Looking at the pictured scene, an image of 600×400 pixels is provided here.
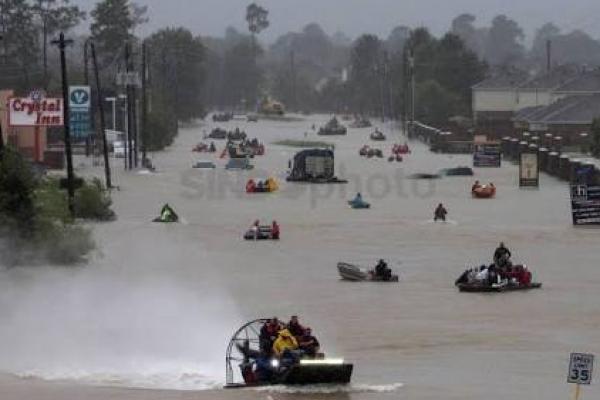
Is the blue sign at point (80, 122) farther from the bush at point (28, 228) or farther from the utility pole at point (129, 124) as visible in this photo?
the bush at point (28, 228)

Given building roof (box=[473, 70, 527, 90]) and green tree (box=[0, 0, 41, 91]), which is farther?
building roof (box=[473, 70, 527, 90])

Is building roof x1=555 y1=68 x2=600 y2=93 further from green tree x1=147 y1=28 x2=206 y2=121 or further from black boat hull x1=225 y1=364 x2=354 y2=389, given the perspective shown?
black boat hull x1=225 y1=364 x2=354 y2=389

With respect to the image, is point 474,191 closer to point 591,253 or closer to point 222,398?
point 591,253

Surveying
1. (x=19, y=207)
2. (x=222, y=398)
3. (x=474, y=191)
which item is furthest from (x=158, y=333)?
(x=474, y=191)

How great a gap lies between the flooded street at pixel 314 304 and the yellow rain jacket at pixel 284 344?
684 mm

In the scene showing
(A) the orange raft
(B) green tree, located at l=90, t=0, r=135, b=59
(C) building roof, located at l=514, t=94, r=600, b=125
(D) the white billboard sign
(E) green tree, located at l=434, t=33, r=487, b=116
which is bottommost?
(A) the orange raft

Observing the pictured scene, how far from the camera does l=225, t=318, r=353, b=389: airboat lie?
26.8 metres

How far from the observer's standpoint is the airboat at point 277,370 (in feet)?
87.9

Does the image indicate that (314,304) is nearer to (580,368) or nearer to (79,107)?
(580,368)

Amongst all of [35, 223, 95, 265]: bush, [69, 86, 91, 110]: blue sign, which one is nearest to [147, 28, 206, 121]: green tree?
[69, 86, 91, 110]: blue sign

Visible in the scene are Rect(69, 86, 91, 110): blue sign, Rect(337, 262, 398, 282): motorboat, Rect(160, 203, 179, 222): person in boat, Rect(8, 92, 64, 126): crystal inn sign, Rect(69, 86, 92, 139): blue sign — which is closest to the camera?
Rect(337, 262, 398, 282): motorboat

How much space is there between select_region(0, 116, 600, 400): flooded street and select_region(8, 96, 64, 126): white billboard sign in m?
10.8

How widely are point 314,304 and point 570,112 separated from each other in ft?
292

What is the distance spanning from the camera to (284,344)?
88.8 feet
